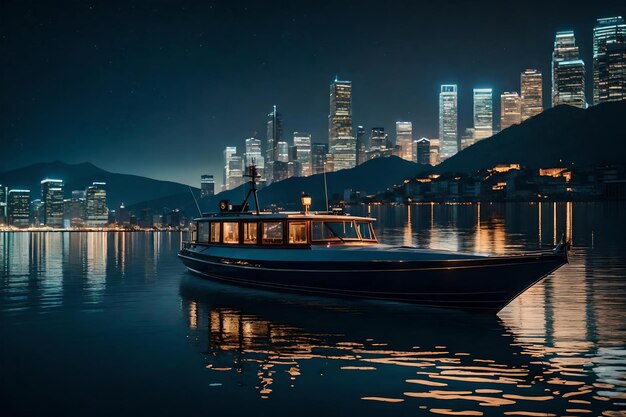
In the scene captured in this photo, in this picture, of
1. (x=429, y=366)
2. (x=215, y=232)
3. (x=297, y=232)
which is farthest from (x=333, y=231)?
(x=429, y=366)

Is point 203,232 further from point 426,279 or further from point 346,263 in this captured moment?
point 426,279

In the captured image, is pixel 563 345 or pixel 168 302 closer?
pixel 563 345

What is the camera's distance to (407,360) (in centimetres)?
1234

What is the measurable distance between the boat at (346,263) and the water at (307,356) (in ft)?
1.93

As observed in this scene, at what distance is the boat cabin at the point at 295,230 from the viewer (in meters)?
21.4

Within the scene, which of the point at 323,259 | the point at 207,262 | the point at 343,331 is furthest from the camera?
the point at 207,262

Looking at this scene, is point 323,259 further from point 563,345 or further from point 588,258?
point 588,258

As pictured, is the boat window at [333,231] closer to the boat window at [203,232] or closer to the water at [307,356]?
the water at [307,356]

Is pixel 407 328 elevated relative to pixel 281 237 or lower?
lower

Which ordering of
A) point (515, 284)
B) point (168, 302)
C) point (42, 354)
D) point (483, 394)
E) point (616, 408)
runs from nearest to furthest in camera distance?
point (616, 408) → point (483, 394) → point (42, 354) → point (515, 284) → point (168, 302)

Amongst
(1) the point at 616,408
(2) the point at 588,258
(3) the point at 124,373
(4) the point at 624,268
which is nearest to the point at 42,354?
(3) the point at 124,373

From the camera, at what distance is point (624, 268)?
31.7 m

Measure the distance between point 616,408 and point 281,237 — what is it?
14497mm

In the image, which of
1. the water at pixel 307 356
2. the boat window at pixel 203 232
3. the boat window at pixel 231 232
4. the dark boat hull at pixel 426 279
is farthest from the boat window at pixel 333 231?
the boat window at pixel 203 232
